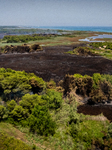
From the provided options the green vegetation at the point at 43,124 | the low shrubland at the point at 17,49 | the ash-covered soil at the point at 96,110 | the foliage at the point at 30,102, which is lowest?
the ash-covered soil at the point at 96,110

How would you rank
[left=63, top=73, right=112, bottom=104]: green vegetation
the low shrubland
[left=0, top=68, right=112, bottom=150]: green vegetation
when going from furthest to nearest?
the low shrubland < [left=63, top=73, right=112, bottom=104]: green vegetation < [left=0, top=68, right=112, bottom=150]: green vegetation

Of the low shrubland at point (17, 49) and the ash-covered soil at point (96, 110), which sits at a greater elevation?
the low shrubland at point (17, 49)

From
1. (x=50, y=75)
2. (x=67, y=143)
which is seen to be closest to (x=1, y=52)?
(x=50, y=75)

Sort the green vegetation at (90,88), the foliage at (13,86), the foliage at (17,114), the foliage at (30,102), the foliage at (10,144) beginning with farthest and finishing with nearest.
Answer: the green vegetation at (90,88) < the foliage at (13,86) < the foliage at (30,102) < the foliage at (17,114) < the foliage at (10,144)

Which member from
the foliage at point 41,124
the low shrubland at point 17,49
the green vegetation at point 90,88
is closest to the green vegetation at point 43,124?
the foliage at point 41,124

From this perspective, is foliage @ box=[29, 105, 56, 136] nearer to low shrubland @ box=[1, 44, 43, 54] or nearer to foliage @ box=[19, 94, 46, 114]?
foliage @ box=[19, 94, 46, 114]

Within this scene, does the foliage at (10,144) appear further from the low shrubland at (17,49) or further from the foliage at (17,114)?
the low shrubland at (17,49)

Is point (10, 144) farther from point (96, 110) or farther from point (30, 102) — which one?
point (96, 110)

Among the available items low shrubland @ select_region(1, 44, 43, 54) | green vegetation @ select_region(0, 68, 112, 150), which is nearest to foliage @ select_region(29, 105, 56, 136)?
green vegetation @ select_region(0, 68, 112, 150)

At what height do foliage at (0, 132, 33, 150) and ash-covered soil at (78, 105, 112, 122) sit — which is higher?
foliage at (0, 132, 33, 150)

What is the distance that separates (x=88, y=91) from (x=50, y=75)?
30.4ft

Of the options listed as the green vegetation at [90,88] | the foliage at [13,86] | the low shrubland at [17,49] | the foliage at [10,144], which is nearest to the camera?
the foliage at [10,144]

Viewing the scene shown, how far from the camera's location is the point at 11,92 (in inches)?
614

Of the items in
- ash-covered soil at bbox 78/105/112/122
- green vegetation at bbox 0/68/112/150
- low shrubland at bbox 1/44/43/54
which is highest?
low shrubland at bbox 1/44/43/54
